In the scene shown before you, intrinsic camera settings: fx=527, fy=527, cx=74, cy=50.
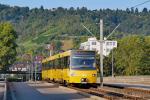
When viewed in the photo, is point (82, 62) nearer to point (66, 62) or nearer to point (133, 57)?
point (66, 62)

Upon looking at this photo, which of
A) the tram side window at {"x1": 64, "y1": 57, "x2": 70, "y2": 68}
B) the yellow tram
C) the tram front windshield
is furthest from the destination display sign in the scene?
the tram side window at {"x1": 64, "y1": 57, "x2": 70, "y2": 68}

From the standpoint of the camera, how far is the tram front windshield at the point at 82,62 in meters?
44.3

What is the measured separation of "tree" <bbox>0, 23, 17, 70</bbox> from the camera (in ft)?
370

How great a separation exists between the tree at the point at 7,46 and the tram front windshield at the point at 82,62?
68955 mm

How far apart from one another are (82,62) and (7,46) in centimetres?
7312

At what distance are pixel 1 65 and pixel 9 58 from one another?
2763 millimetres

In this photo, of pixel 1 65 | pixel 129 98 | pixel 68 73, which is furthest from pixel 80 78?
pixel 1 65

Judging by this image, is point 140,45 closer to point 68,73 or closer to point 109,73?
point 109,73

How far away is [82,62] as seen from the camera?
146 ft

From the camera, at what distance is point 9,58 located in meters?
114

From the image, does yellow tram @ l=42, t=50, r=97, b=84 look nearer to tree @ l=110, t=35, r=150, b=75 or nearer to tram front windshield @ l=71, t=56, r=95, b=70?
tram front windshield @ l=71, t=56, r=95, b=70

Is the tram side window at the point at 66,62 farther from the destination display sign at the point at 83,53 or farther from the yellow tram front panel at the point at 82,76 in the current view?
the yellow tram front panel at the point at 82,76

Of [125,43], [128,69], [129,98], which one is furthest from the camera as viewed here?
[125,43]

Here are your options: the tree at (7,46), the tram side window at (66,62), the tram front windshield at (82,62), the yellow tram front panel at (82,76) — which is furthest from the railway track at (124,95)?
the tree at (7,46)
